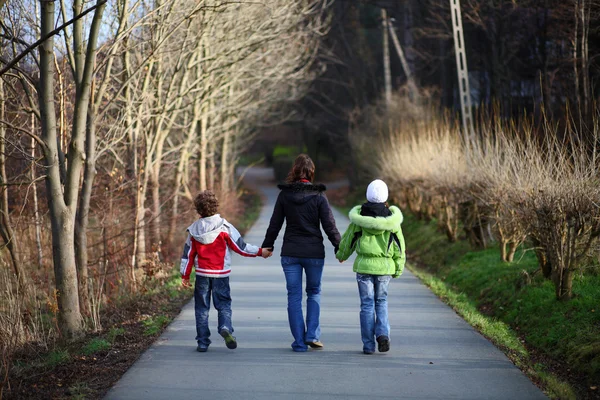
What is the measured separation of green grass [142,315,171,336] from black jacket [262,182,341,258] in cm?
195

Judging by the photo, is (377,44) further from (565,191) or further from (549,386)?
(549,386)

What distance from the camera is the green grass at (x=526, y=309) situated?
24.8 feet

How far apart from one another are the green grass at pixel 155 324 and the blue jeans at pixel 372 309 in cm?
244

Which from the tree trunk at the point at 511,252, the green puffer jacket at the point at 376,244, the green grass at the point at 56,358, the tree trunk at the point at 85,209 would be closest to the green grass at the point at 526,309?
the tree trunk at the point at 511,252

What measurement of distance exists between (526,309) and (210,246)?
13.8 ft

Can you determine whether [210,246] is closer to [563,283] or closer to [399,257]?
[399,257]

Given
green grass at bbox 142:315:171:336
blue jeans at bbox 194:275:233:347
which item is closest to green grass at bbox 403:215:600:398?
blue jeans at bbox 194:275:233:347

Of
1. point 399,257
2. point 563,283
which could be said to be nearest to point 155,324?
point 399,257

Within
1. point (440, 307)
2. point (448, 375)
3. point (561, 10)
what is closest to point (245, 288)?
point (440, 307)

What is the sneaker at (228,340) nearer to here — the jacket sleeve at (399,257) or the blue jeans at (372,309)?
the blue jeans at (372,309)

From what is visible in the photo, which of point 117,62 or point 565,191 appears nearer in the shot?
point 565,191

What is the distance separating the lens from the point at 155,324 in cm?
916

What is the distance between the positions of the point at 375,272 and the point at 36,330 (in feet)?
12.0

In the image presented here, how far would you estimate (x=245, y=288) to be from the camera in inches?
483
